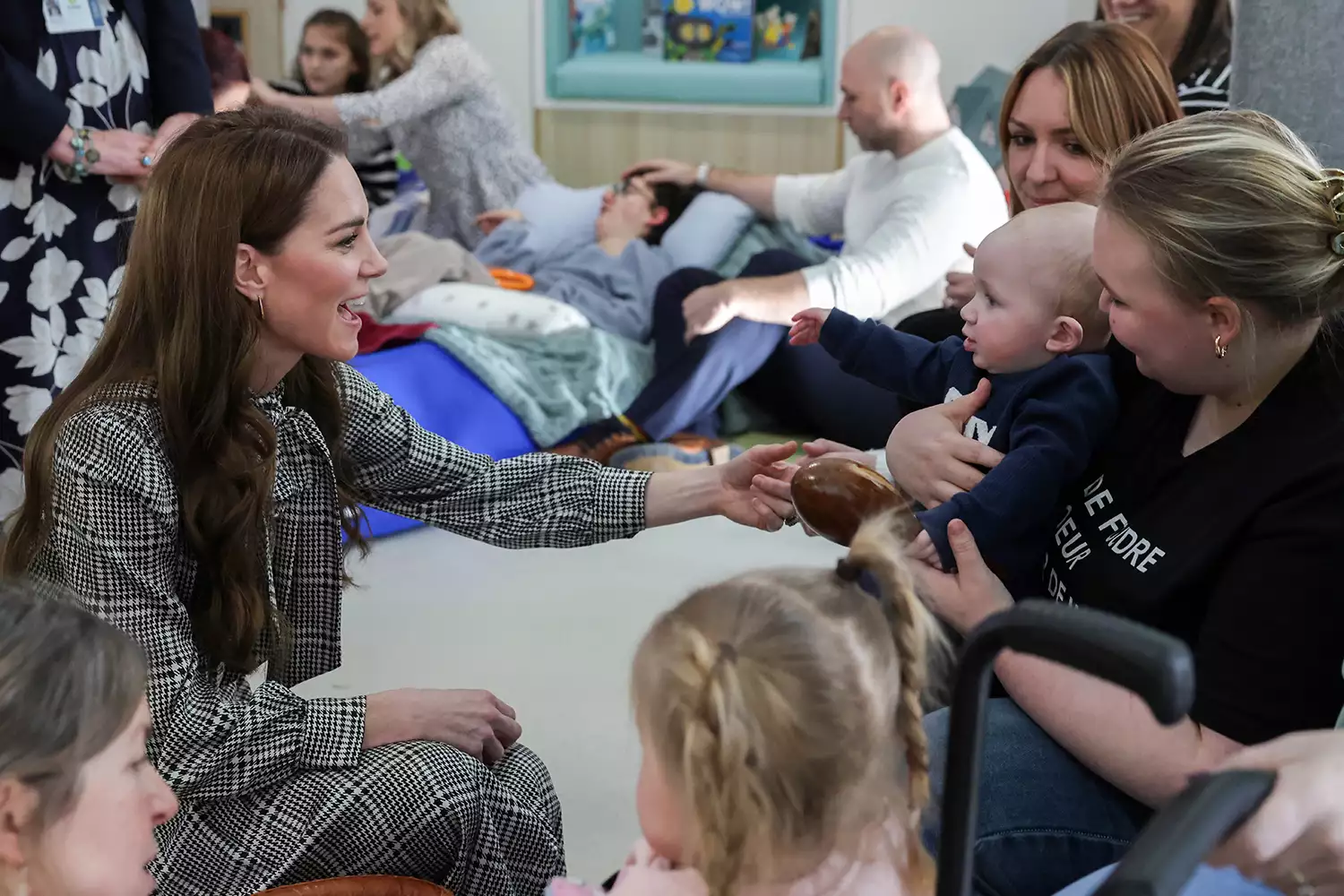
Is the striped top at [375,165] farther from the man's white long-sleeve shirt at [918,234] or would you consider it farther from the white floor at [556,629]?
the man's white long-sleeve shirt at [918,234]

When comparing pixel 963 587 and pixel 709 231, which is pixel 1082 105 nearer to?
pixel 963 587

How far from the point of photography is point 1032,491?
1319mm

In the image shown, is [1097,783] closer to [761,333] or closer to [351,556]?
[351,556]

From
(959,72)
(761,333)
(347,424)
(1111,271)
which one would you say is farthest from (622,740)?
(959,72)

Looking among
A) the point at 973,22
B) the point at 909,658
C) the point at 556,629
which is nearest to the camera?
the point at 909,658

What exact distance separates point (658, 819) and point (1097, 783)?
48 cm

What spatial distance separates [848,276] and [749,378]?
679 mm

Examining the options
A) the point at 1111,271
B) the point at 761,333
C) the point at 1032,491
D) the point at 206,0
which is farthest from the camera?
the point at 206,0

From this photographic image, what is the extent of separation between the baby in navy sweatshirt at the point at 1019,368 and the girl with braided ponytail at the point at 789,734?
415 mm

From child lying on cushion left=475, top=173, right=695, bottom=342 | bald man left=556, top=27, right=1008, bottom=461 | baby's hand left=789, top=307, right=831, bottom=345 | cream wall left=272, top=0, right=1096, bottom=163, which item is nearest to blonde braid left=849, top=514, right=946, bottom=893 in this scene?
baby's hand left=789, top=307, right=831, bottom=345

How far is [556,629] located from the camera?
8.73 feet


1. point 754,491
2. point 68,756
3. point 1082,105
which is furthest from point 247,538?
point 1082,105

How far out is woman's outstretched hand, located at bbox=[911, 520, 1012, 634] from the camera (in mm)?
1259

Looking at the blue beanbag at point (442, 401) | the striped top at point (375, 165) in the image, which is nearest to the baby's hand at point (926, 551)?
the blue beanbag at point (442, 401)
